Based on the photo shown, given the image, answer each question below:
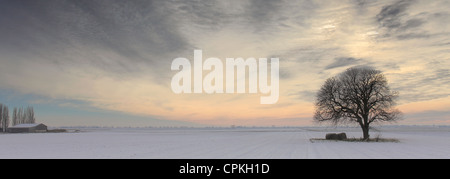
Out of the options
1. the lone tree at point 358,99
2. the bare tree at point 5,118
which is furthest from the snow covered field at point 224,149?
the bare tree at point 5,118

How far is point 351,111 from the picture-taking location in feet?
137

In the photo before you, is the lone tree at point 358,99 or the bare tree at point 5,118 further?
the bare tree at point 5,118

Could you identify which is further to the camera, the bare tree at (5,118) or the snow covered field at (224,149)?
the bare tree at (5,118)

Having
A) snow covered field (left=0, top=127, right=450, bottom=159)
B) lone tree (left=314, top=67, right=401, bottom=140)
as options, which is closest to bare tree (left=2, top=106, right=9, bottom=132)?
snow covered field (left=0, top=127, right=450, bottom=159)

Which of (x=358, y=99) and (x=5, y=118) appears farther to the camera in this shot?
(x=5, y=118)

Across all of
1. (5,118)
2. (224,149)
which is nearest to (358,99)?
(224,149)

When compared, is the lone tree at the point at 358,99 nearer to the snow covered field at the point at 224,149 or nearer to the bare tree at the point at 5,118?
the snow covered field at the point at 224,149

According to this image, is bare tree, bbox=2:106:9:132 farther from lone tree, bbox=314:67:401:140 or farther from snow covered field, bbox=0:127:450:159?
lone tree, bbox=314:67:401:140

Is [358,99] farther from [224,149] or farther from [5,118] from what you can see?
[5,118]
